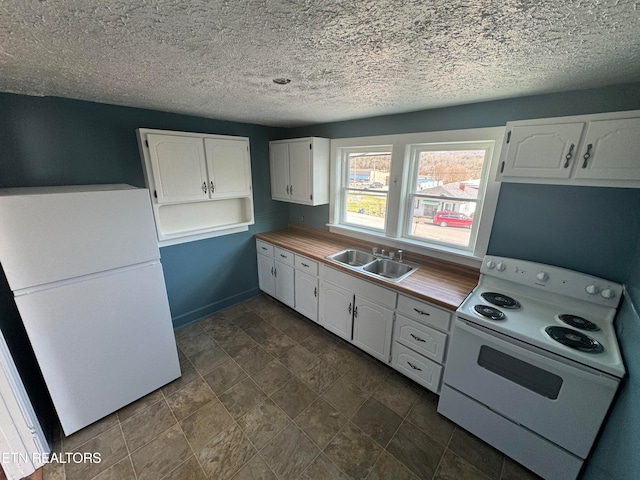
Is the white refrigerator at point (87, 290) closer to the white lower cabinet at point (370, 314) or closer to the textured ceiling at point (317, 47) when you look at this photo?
the textured ceiling at point (317, 47)

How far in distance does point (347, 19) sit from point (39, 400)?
111 inches

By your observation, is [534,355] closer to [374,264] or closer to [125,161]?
[374,264]

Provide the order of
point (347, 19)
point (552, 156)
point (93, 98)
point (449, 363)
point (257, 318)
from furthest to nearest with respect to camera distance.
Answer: point (257, 318)
point (93, 98)
point (449, 363)
point (552, 156)
point (347, 19)

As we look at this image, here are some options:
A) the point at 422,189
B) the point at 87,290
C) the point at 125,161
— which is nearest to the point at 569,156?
the point at 422,189

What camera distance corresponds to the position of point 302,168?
2.83m

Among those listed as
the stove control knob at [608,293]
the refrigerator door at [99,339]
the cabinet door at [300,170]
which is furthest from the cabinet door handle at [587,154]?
the refrigerator door at [99,339]

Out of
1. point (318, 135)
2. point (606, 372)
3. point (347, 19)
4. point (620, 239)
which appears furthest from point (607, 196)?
point (318, 135)

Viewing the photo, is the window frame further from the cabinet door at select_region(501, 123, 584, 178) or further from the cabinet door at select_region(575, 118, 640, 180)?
the cabinet door at select_region(575, 118, 640, 180)

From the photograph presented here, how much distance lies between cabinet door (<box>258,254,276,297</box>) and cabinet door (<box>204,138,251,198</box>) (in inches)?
34.3

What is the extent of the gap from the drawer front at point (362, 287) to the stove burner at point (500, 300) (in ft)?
2.01

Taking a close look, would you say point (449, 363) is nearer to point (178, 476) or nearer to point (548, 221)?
point (548, 221)

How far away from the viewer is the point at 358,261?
9.01 feet

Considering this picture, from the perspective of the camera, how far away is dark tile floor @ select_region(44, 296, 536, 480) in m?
1.49

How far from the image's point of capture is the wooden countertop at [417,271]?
5.96 feet
